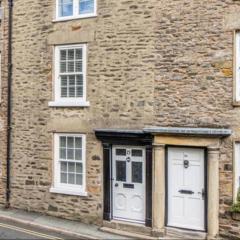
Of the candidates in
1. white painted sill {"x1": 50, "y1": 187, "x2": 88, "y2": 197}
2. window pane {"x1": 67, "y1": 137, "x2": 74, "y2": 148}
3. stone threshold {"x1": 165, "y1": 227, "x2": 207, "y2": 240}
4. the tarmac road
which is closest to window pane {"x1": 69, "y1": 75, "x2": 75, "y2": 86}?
window pane {"x1": 67, "y1": 137, "x2": 74, "y2": 148}

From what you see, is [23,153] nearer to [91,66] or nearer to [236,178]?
[91,66]

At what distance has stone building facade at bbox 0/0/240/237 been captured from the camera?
11.8 meters

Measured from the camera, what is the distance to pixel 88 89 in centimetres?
1378

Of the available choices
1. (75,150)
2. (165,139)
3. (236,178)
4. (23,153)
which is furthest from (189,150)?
(23,153)

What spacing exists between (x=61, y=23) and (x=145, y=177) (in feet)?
19.7

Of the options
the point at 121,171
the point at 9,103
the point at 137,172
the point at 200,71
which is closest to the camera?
the point at 200,71

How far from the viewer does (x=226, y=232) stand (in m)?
11.7

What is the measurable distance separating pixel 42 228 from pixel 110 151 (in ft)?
10.7

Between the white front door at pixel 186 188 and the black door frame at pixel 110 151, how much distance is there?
0.61 meters

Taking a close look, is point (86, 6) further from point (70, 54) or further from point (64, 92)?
point (64, 92)

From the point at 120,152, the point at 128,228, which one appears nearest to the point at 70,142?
the point at 120,152

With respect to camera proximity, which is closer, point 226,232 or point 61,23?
point 226,232

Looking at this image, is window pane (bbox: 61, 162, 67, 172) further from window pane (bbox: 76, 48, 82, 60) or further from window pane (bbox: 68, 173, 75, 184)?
window pane (bbox: 76, 48, 82, 60)

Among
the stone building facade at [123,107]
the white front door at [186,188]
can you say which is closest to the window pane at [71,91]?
the stone building facade at [123,107]
